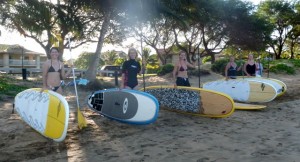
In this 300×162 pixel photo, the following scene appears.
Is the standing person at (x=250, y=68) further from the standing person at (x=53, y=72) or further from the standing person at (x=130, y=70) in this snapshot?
the standing person at (x=53, y=72)

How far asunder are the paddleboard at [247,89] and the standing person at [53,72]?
18.9 feet

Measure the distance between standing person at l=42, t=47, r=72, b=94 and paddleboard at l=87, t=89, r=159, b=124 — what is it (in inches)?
52.5

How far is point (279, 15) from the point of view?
33.3 meters

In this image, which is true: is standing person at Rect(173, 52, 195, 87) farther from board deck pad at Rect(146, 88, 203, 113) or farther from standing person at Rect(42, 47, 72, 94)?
standing person at Rect(42, 47, 72, 94)

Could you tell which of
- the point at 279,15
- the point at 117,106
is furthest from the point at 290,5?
the point at 117,106

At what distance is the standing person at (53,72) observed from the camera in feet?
17.9

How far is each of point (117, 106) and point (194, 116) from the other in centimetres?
195

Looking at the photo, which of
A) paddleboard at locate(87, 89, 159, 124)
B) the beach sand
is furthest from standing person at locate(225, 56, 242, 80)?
paddleboard at locate(87, 89, 159, 124)

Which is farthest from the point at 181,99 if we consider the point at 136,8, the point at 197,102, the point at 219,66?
the point at 219,66

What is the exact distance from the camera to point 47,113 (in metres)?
5.27

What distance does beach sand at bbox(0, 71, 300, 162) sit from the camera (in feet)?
13.7

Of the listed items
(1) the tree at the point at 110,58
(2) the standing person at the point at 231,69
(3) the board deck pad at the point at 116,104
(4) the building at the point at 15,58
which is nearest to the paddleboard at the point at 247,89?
(2) the standing person at the point at 231,69

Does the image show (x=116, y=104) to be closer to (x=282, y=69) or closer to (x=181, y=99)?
(x=181, y=99)

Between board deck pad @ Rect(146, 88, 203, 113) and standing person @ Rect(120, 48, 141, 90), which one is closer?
standing person @ Rect(120, 48, 141, 90)
